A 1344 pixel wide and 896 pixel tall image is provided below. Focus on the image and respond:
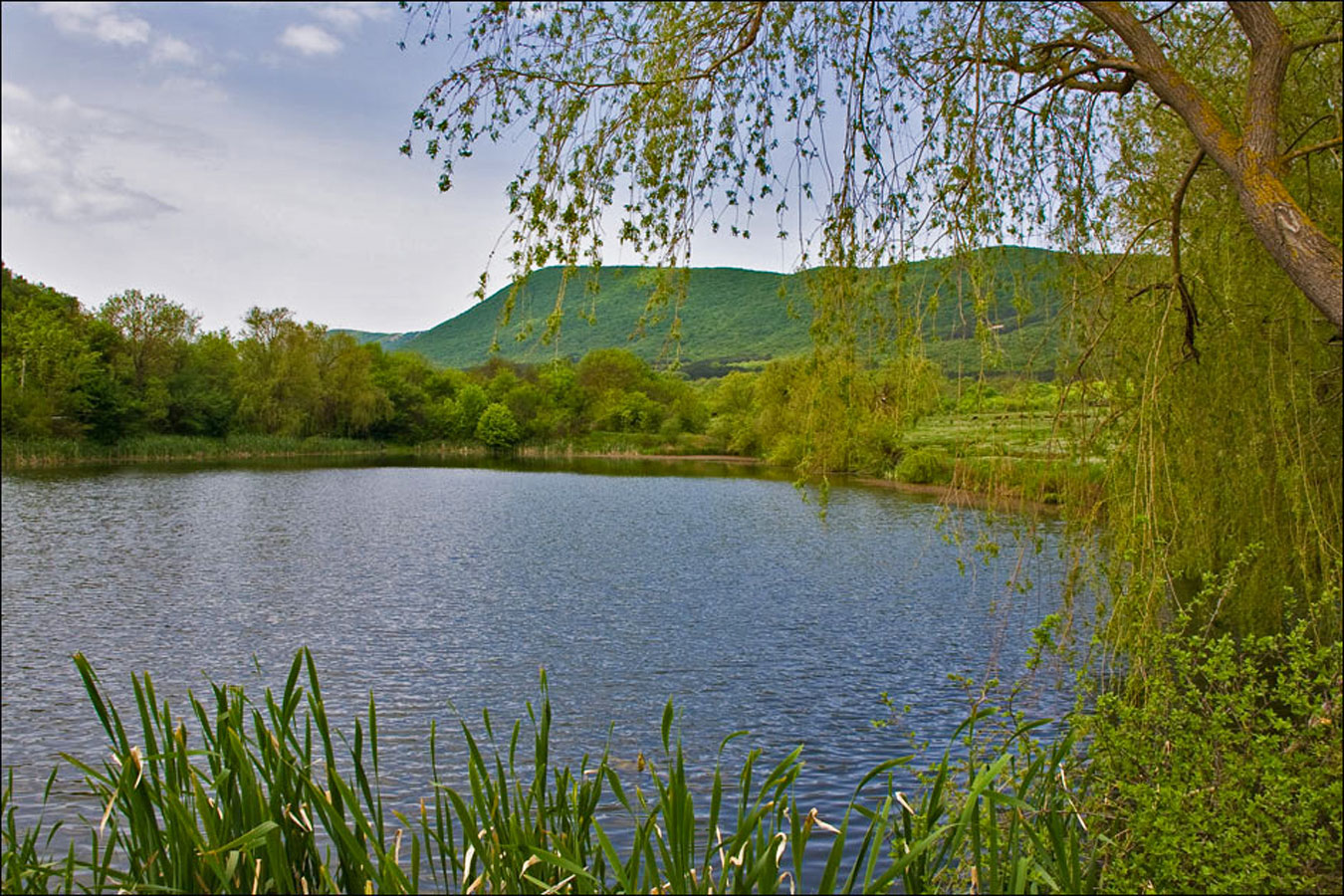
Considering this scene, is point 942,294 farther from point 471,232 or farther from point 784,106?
point 471,232

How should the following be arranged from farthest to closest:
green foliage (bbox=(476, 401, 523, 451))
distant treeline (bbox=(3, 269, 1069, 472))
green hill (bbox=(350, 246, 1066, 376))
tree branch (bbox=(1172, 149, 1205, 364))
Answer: green foliage (bbox=(476, 401, 523, 451)), distant treeline (bbox=(3, 269, 1069, 472)), tree branch (bbox=(1172, 149, 1205, 364)), green hill (bbox=(350, 246, 1066, 376))

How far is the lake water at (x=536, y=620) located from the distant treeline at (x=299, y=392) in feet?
44.1

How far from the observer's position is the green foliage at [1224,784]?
10.3 ft

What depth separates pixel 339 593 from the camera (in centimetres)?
1274

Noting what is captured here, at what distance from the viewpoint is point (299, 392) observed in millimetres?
51281

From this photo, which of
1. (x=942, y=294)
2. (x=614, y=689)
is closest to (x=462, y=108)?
(x=942, y=294)

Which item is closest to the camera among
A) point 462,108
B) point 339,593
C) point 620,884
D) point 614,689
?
point 620,884

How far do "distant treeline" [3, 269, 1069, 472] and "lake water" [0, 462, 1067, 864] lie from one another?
529 inches

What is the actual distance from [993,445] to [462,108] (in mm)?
2974

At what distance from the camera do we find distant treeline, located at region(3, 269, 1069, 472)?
135 ft

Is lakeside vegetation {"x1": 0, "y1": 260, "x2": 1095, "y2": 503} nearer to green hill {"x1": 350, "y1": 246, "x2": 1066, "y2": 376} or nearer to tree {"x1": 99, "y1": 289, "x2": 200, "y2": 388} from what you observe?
tree {"x1": 99, "y1": 289, "x2": 200, "y2": 388}

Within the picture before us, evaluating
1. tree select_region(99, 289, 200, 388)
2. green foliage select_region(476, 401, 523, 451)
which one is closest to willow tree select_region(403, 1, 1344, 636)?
tree select_region(99, 289, 200, 388)

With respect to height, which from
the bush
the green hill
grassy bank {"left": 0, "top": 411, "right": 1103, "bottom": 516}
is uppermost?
the green hill

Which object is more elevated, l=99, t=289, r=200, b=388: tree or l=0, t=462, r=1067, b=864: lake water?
l=99, t=289, r=200, b=388: tree
